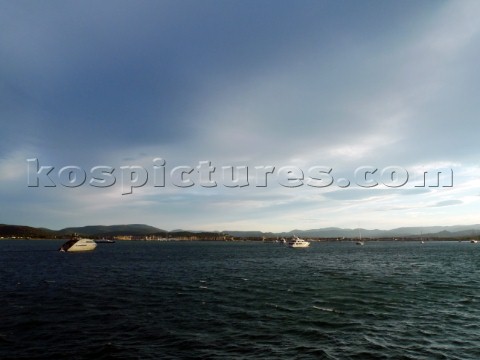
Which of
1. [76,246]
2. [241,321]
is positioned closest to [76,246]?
[76,246]

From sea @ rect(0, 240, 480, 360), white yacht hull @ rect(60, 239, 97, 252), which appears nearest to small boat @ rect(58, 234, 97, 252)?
white yacht hull @ rect(60, 239, 97, 252)

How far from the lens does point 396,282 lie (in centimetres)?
6156

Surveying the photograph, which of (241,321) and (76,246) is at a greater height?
(241,321)

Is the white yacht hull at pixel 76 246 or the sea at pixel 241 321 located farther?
the white yacht hull at pixel 76 246

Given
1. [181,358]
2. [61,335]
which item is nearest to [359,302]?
[181,358]

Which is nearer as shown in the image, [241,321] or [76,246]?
[241,321]

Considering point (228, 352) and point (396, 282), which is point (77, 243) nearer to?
point (396, 282)

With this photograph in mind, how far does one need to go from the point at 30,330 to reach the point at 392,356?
30.3m

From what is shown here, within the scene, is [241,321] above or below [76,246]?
above

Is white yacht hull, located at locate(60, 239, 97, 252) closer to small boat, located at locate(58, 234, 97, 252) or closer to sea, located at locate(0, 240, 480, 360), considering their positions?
small boat, located at locate(58, 234, 97, 252)

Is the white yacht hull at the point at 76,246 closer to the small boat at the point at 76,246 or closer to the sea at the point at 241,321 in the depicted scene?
the small boat at the point at 76,246

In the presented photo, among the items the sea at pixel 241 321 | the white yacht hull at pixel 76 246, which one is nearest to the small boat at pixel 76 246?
the white yacht hull at pixel 76 246

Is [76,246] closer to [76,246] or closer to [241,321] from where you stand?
[76,246]

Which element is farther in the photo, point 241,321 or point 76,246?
point 76,246
